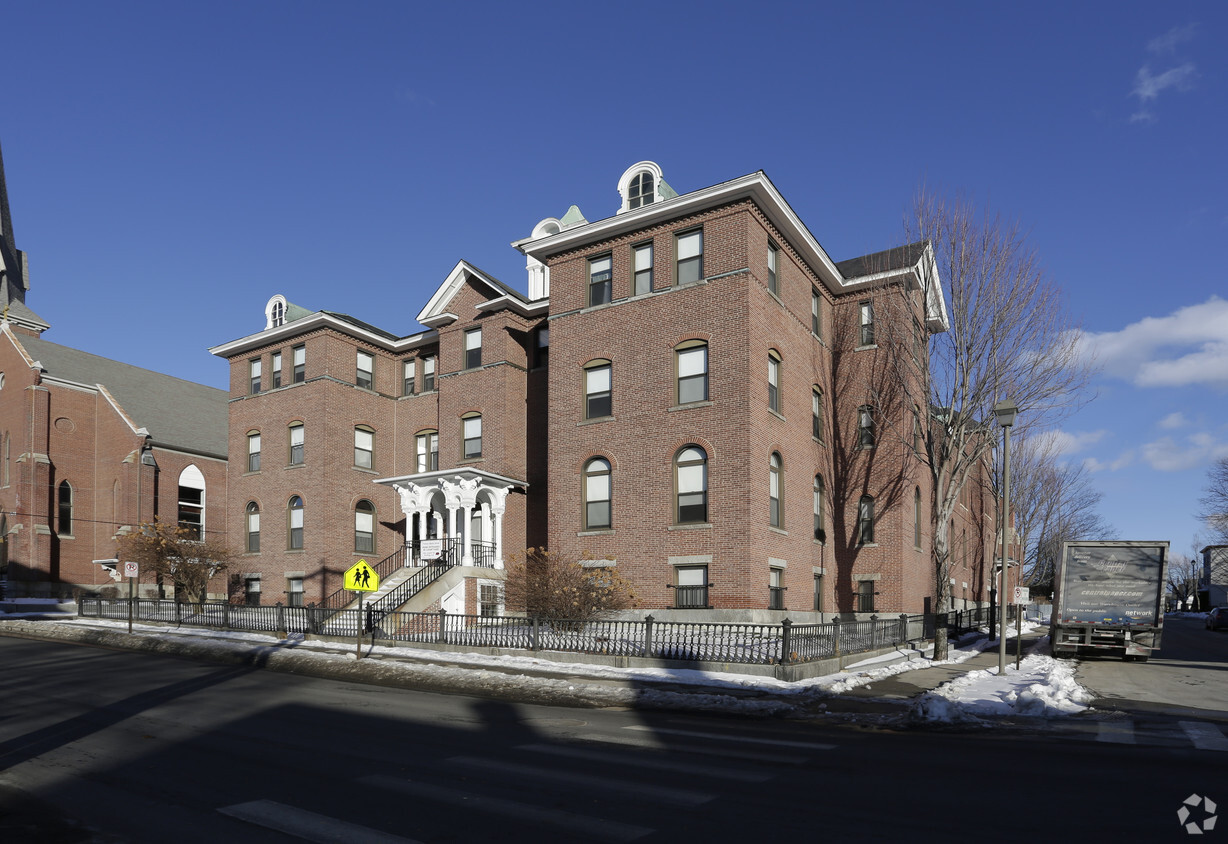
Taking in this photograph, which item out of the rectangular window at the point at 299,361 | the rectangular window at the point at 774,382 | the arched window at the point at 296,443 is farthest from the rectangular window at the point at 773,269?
the arched window at the point at 296,443

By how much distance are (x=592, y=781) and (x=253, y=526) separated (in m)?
33.2

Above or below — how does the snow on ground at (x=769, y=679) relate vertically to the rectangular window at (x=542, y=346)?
below

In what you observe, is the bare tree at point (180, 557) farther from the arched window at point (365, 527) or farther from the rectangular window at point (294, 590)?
the arched window at point (365, 527)

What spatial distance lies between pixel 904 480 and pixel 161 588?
120 feet

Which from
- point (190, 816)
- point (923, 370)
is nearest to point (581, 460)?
point (923, 370)

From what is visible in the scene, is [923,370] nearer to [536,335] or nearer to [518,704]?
[536,335]

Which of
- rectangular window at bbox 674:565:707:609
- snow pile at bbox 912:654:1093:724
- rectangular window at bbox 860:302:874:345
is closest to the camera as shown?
snow pile at bbox 912:654:1093:724

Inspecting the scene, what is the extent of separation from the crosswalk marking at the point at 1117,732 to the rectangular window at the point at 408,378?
3086 centimetres

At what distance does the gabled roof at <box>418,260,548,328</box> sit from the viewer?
3300 centimetres

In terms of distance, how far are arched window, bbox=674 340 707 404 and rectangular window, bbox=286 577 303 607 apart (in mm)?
18858

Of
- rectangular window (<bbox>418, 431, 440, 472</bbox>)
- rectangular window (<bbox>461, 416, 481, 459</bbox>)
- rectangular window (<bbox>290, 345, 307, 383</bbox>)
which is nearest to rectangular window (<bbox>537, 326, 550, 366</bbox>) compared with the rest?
rectangular window (<bbox>461, 416, 481, 459</bbox>)

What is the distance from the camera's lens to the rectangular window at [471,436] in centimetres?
3338

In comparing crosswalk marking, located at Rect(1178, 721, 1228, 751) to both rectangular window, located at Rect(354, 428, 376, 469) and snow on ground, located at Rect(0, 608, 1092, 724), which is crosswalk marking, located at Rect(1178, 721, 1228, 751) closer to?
snow on ground, located at Rect(0, 608, 1092, 724)

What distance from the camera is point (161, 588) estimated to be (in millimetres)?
44344
